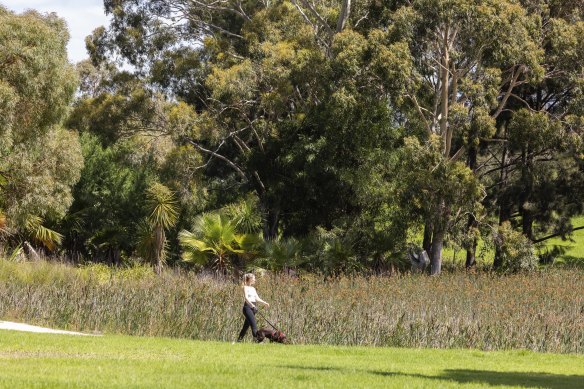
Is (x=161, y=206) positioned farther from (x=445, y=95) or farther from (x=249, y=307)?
(x=249, y=307)

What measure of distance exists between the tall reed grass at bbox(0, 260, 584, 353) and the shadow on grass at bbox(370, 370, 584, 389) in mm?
4737

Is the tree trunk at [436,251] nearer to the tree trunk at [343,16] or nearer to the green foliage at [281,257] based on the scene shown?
the green foliage at [281,257]

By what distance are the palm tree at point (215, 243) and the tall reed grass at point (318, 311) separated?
8970 mm

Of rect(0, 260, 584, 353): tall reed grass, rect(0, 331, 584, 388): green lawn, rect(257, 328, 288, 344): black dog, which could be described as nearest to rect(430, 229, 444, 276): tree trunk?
rect(0, 260, 584, 353): tall reed grass

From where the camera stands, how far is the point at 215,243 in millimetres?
34844

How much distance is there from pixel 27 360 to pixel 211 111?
27084 mm

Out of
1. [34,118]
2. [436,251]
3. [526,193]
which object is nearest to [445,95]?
[436,251]

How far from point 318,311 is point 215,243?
1441 centimetres

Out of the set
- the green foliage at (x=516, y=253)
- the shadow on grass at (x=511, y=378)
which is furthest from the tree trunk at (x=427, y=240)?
the shadow on grass at (x=511, y=378)

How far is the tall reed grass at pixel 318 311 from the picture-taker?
65.5ft

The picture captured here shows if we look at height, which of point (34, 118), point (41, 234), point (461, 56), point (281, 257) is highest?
point (461, 56)

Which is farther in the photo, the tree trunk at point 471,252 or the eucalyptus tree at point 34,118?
the tree trunk at point 471,252

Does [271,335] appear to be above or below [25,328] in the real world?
above

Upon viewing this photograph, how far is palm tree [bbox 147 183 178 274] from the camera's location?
122 feet
